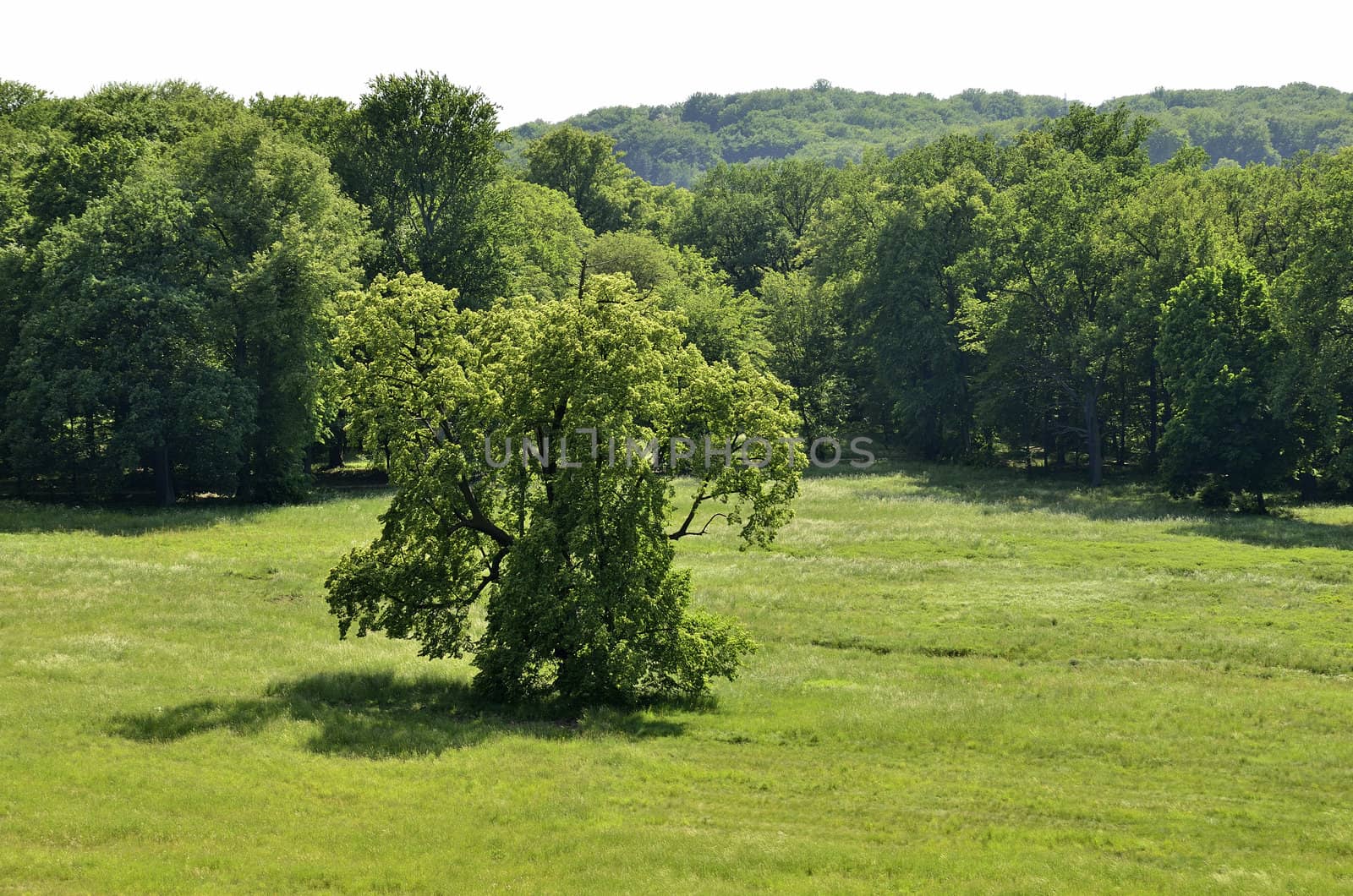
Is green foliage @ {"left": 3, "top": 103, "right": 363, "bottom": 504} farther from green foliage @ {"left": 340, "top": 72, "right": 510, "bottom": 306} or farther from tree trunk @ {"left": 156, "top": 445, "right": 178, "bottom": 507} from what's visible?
green foliage @ {"left": 340, "top": 72, "right": 510, "bottom": 306}

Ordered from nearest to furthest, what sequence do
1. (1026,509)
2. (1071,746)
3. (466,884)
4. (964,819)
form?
(466,884) < (964,819) < (1071,746) < (1026,509)

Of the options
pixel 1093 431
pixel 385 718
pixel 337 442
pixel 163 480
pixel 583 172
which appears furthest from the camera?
pixel 583 172

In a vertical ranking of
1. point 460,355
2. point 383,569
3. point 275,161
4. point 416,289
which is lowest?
point 383,569

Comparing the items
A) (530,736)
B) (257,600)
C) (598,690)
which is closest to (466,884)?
(530,736)

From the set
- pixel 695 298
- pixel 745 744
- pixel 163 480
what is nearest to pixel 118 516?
pixel 163 480

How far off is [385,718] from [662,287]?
66577mm

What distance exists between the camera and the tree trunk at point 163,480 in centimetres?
6191

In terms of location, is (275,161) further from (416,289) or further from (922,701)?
(922,701)

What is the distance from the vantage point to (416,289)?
104 feet

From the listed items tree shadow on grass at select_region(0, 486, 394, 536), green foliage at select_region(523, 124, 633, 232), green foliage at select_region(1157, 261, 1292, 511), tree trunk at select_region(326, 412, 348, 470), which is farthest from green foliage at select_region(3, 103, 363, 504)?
green foliage at select_region(523, 124, 633, 232)

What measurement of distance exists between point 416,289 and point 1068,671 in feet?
74.7

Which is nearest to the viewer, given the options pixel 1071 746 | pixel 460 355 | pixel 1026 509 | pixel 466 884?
pixel 466 884

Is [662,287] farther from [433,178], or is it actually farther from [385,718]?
[385,718]

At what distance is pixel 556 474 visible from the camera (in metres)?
29.9
